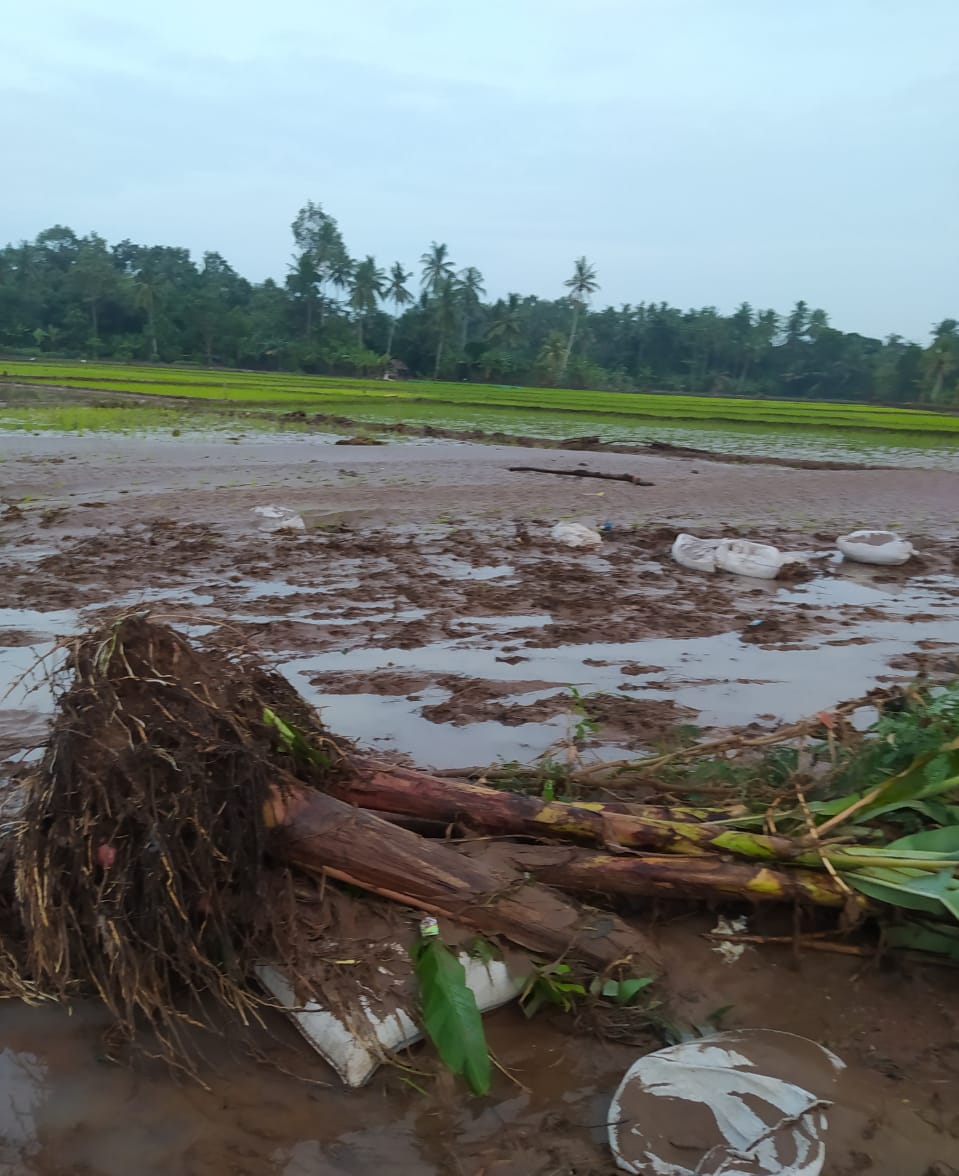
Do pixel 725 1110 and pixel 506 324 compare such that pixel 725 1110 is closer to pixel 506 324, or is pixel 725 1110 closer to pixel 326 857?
pixel 326 857

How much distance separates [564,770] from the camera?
3.06 meters

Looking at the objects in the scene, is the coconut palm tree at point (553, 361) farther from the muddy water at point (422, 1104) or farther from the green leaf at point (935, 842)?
the muddy water at point (422, 1104)

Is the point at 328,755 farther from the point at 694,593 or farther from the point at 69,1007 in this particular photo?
the point at 694,593

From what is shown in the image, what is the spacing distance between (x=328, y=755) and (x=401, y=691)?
69.1 inches

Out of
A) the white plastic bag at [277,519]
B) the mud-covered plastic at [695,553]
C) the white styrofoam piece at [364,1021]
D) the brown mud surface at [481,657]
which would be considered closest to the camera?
the brown mud surface at [481,657]

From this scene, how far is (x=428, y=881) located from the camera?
2379 mm

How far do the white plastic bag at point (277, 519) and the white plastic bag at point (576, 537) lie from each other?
8.15 ft

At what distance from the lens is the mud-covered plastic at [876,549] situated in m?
7.66

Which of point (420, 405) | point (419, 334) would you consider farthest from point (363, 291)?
point (420, 405)

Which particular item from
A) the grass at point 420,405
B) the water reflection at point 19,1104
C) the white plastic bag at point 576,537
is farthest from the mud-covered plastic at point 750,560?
the grass at point 420,405

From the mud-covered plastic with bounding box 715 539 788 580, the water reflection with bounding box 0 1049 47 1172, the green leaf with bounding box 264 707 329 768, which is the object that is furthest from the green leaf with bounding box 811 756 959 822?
the mud-covered plastic with bounding box 715 539 788 580

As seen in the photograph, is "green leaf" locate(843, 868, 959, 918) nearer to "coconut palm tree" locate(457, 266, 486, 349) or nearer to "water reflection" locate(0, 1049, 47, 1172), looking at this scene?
"water reflection" locate(0, 1049, 47, 1172)

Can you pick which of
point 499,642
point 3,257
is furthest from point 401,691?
point 3,257

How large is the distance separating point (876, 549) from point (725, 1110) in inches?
261
